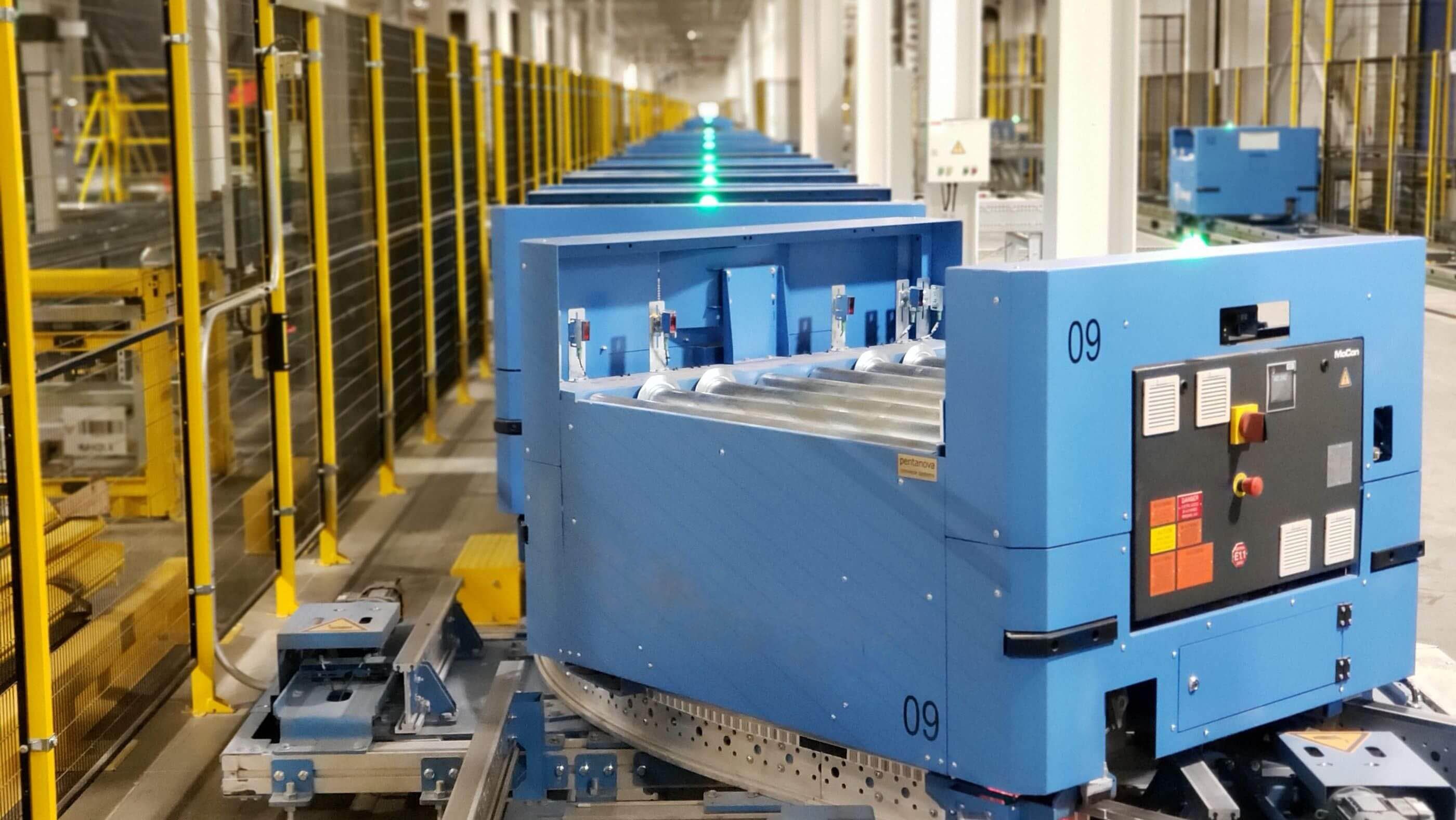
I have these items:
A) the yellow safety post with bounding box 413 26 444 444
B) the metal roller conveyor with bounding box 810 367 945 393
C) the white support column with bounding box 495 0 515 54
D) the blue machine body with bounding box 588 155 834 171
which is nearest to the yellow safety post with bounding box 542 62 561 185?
the white support column with bounding box 495 0 515 54

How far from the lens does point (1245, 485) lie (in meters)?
3.23

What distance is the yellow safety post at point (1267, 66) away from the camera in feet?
66.9

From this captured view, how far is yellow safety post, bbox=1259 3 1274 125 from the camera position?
2039 cm

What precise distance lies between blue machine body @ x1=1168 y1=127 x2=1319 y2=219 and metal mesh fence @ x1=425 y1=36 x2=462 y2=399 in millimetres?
9037

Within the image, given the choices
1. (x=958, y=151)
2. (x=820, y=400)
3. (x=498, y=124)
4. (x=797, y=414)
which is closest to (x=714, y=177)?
(x=958, y=151)

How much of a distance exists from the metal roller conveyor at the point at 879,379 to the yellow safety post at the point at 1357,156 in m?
14.2

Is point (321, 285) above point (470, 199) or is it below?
below

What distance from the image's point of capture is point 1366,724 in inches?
145

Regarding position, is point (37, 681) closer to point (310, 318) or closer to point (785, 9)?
point (310, 318)

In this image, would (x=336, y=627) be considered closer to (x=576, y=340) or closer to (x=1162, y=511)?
(x=576, y=340)

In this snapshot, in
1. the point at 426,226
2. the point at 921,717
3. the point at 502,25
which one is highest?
the point at 502,25

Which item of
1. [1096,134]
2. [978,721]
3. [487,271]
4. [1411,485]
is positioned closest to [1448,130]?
[487,271]

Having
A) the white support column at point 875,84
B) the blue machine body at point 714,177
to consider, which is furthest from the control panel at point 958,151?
the white support column at point 875,84

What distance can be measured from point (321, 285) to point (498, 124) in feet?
20.0
